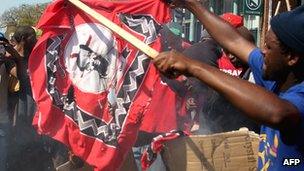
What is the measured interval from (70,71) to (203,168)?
1253mm

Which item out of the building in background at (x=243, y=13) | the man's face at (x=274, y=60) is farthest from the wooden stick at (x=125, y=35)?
the building in background at (x=243, y=13)

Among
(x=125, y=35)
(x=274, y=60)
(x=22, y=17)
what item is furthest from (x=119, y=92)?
(x=22, y=17)

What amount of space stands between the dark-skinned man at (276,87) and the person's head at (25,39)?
3662mm

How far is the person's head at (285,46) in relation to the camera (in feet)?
7.44

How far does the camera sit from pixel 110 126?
16.0ft

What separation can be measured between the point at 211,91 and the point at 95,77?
0.84 meters

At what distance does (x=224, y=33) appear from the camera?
3189 millimetres

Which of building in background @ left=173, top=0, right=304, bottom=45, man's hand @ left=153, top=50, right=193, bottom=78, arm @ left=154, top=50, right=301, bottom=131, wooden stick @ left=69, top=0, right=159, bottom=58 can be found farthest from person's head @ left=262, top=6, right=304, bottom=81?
building in background @ left=173, top=0, right=304, bottom=45

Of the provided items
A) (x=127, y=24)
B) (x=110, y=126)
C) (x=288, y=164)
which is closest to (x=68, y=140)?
(x=110, y=126)

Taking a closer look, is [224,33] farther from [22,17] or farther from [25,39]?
[22,17]

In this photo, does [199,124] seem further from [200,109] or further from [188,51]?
[188,51]

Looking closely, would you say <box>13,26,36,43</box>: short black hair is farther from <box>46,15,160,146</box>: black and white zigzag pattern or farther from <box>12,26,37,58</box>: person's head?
<box>46,15,160,146</box>: black and white zigzag pattern

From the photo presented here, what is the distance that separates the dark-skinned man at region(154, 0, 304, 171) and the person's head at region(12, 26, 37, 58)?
3.66m

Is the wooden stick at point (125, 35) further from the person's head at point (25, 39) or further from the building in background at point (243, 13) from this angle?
→ the building in background at point (243, 13)
